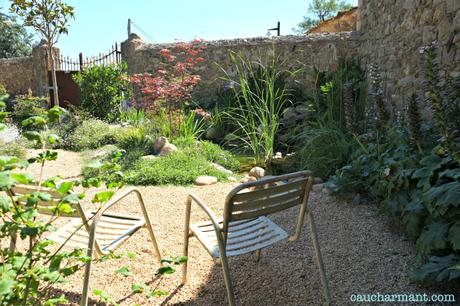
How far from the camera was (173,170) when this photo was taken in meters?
4.84

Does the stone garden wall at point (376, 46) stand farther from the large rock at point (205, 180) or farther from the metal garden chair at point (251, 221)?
the large rock at point (205, 180)

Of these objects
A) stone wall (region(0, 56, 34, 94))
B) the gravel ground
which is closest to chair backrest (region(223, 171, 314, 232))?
the gravel ground

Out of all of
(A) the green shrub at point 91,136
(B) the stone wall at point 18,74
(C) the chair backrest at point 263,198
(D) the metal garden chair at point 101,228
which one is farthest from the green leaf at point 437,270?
(B) the stone wall at point 18,74

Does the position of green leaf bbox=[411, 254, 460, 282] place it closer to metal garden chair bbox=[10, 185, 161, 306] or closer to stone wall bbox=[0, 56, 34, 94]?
metal garden chair bbox=[10, 185, 161, 306]

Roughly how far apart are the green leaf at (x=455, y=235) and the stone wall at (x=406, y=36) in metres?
1.68

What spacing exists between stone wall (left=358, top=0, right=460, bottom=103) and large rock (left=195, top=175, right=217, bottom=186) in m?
2.36

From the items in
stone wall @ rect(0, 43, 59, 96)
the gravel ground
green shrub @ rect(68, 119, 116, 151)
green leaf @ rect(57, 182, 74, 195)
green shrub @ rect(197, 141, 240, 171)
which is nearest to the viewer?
green leaf @ rect(57, 182, 74, 195)

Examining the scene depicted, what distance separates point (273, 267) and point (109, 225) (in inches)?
39.9

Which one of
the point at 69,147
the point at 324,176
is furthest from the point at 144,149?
the point at 324,176

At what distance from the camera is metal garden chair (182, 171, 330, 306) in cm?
175

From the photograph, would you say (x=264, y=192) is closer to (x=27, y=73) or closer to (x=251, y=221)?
(x=251, y=221)

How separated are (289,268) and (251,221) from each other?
38cm

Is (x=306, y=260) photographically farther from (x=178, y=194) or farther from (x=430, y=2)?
(x=430, y=2)

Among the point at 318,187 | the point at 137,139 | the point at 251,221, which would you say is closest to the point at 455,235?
the point at 251,221
